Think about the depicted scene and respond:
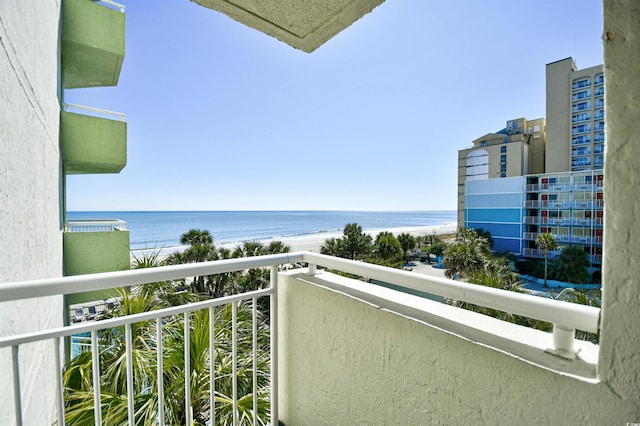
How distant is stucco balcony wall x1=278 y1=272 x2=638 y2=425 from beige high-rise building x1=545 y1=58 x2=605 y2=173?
33.8 m

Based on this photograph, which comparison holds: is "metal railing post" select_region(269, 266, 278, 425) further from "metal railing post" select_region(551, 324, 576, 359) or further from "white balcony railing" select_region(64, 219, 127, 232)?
"white balcony railing" select_region(64, 219, 127, 232)

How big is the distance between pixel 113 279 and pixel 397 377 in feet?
3.33

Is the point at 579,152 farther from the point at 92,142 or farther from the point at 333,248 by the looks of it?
the point at 92,142

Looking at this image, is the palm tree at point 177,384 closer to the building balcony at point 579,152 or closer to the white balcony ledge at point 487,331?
the white balcony ledge at point 487,331

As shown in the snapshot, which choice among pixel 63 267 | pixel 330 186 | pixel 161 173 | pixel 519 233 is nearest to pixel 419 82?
pixel 519 233

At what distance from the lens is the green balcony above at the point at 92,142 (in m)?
4.68

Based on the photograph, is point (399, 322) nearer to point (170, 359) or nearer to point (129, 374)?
point (129, 374)

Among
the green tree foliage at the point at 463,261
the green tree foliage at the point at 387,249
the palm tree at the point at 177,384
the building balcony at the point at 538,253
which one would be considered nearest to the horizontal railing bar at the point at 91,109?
the palm tree at the point at 177,384

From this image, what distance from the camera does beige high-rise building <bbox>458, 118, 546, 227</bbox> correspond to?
32.3 metres

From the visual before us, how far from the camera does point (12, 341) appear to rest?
31.6 inches

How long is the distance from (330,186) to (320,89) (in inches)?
1150

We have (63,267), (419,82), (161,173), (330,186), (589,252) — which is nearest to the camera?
(63,267)

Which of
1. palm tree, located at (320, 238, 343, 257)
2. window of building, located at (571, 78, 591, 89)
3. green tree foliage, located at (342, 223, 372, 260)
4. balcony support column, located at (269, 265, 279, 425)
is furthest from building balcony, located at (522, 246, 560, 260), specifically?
balcony support column, located at (269, 265, 279, 425)

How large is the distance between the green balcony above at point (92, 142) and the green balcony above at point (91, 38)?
3.06 feet
